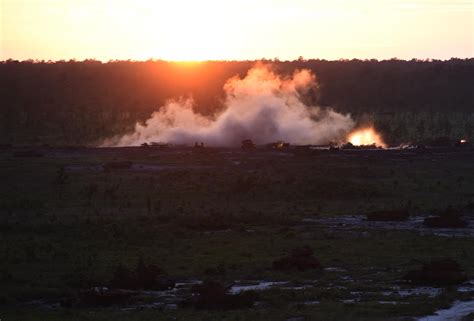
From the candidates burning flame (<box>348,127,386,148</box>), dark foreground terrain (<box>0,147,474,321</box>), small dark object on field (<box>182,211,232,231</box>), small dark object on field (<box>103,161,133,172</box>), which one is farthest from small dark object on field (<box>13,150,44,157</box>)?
burning flame (<box>348,127,386,148</box>)

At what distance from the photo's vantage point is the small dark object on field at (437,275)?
28953 millimetres

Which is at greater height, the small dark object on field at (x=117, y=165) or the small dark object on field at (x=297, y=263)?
the small dark object on field at (x=117, y=165)

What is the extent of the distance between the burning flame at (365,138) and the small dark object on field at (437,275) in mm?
69008

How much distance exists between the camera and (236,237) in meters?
40.9

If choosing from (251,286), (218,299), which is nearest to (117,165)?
(251,286)

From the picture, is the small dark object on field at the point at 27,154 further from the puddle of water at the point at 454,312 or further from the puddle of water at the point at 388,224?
the puddle of water at the point at 454,312

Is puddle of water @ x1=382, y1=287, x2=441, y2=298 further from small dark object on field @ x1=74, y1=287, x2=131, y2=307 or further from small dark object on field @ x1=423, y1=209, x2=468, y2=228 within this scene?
small dark object on field @ x1=423, y1=209, x2=468, y2=228

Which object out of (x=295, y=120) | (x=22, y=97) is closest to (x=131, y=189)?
(x=295, y=120)

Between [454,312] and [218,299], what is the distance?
21.1 ft

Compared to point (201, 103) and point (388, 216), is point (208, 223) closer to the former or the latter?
point (388, 216)

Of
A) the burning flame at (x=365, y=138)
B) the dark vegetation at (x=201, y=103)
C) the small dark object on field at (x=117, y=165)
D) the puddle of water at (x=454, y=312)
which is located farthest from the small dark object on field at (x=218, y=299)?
the dark vegetation at (x=201, y=103)

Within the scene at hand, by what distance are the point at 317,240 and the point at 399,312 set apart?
49.4ft

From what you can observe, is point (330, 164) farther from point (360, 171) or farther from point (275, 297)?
point (275, 297)

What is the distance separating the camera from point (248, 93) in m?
109
